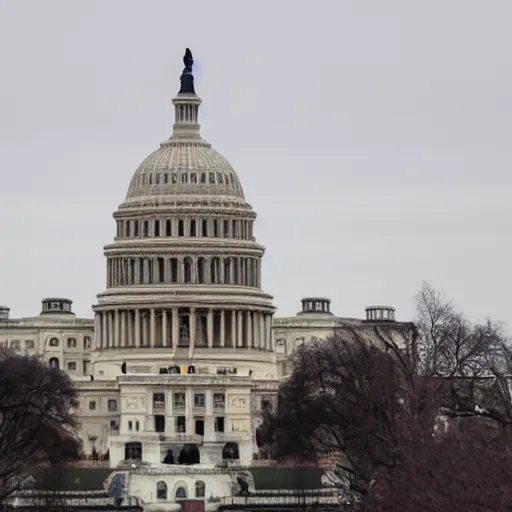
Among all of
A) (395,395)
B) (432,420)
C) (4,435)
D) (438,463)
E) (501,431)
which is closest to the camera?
(438,463)

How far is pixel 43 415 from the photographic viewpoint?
7864 inches

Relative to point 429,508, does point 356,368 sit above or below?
above

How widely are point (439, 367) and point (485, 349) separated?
2.74 m

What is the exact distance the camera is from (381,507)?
478 feet

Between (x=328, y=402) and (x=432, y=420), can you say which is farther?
(x=328, y=402)

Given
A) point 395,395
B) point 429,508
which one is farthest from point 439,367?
point 429,508

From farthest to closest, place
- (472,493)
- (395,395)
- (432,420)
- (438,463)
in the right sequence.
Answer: (395,395) < (432,420) < (438,463) < (472,493)

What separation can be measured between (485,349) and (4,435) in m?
25.9

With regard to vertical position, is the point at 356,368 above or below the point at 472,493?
above

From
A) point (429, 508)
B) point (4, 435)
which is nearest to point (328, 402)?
point (4, 435)

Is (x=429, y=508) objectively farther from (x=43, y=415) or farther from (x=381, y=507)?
(x=43, y=415)

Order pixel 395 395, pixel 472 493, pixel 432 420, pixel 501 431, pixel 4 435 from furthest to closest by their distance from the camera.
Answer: pixel 4 435 < pixel 395 395 < pixel 432 420 < pixel 501 431 < pixel 472 493

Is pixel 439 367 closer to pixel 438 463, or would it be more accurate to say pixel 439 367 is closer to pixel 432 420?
pixel 432 420

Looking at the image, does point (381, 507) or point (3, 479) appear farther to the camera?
point (3, 479)
